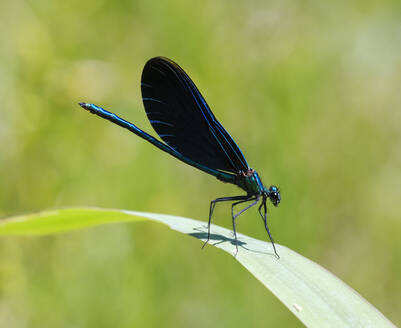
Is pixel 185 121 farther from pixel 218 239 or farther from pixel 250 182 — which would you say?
pixel 218 239

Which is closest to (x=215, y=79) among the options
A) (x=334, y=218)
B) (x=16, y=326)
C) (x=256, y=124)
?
(x=256, y=124)

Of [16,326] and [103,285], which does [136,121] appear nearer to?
[103,285]

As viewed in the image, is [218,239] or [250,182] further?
[250,182]

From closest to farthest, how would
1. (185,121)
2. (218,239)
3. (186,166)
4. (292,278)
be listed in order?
1. (292,278)
2. (218,239)
3. (185,121)
4. (186,166)

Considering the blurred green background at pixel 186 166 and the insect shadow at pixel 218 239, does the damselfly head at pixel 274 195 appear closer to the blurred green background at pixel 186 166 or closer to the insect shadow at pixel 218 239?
the insect shadow at pixel 218 239

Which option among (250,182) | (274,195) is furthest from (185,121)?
(274,195)

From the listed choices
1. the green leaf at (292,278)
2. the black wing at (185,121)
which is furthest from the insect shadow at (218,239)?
the black wing at (185,121)
